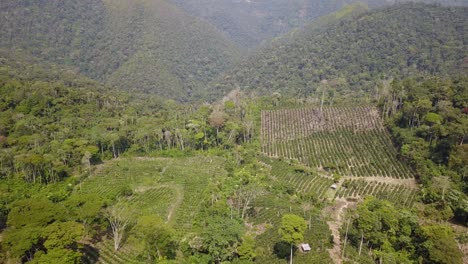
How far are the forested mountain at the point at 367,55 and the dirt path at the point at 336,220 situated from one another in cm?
6068

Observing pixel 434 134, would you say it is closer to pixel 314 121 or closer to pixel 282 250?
pixel 314 121

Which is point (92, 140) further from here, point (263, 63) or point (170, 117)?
point (263, 63)

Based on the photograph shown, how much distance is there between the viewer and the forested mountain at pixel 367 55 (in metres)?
115

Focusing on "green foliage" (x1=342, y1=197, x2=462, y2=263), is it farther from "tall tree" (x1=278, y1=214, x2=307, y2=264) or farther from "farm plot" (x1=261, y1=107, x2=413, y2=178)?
"farm plot" (x1=261, y1=107, x2=413, y2=178)

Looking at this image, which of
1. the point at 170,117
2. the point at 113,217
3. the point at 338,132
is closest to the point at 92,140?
the point at 170,117

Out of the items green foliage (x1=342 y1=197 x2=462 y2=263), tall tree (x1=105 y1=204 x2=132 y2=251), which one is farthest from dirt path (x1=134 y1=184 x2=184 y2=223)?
green foliage (x1=342 y1=197 x2=462 y2=263)

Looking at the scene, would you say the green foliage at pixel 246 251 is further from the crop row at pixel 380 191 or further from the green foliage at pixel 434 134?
the green foliage at pixel 434 134

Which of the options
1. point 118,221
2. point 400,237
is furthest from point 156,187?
point 400,237

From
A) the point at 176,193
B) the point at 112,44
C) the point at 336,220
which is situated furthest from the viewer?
the point at 112,44

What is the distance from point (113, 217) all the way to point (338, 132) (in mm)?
46006

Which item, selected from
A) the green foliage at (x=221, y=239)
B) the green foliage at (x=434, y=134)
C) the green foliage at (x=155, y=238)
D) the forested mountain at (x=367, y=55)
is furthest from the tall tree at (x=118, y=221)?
the forested mountain at (x=367, y=55)

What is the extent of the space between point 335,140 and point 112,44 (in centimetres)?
15010

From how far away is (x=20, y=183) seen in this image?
150 feet

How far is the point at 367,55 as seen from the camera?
127 m
